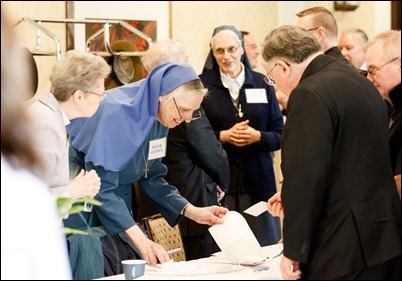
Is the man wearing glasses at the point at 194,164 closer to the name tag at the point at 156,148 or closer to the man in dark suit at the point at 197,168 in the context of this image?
the man in dark suit at the point at 197,168

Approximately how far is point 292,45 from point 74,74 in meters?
1.01

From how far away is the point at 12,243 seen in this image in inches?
77.8

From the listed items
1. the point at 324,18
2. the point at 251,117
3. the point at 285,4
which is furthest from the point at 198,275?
the point at 285,4

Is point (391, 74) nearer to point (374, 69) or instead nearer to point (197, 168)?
point (374, 69)

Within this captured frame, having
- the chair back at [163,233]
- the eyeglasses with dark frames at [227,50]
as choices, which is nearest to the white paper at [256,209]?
the chair back at [163,233]

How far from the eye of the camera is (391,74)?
317 centimetres

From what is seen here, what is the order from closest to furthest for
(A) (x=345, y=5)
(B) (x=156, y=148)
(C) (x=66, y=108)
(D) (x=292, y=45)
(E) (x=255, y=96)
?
1. (D) (x=292, y=45)
2. (C) (x=66, y=108)
3. (B) (x=156, y=148)
4. (E) (x=255, y=96)
5. (A) (x=345, y=5)

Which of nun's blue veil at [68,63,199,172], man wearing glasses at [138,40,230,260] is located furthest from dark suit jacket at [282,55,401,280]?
man wearing glasses at [138,40,230,260]

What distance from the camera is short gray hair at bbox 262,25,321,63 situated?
2854mm

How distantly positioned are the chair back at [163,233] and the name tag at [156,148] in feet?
0.98

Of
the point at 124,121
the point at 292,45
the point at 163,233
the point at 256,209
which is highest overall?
the point at 292,45

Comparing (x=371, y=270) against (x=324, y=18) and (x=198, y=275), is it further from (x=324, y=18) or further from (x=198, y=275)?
(x=324, y=18)

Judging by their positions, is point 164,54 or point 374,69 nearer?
point 374,69

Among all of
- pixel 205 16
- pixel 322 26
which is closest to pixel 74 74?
pixel 322 26
